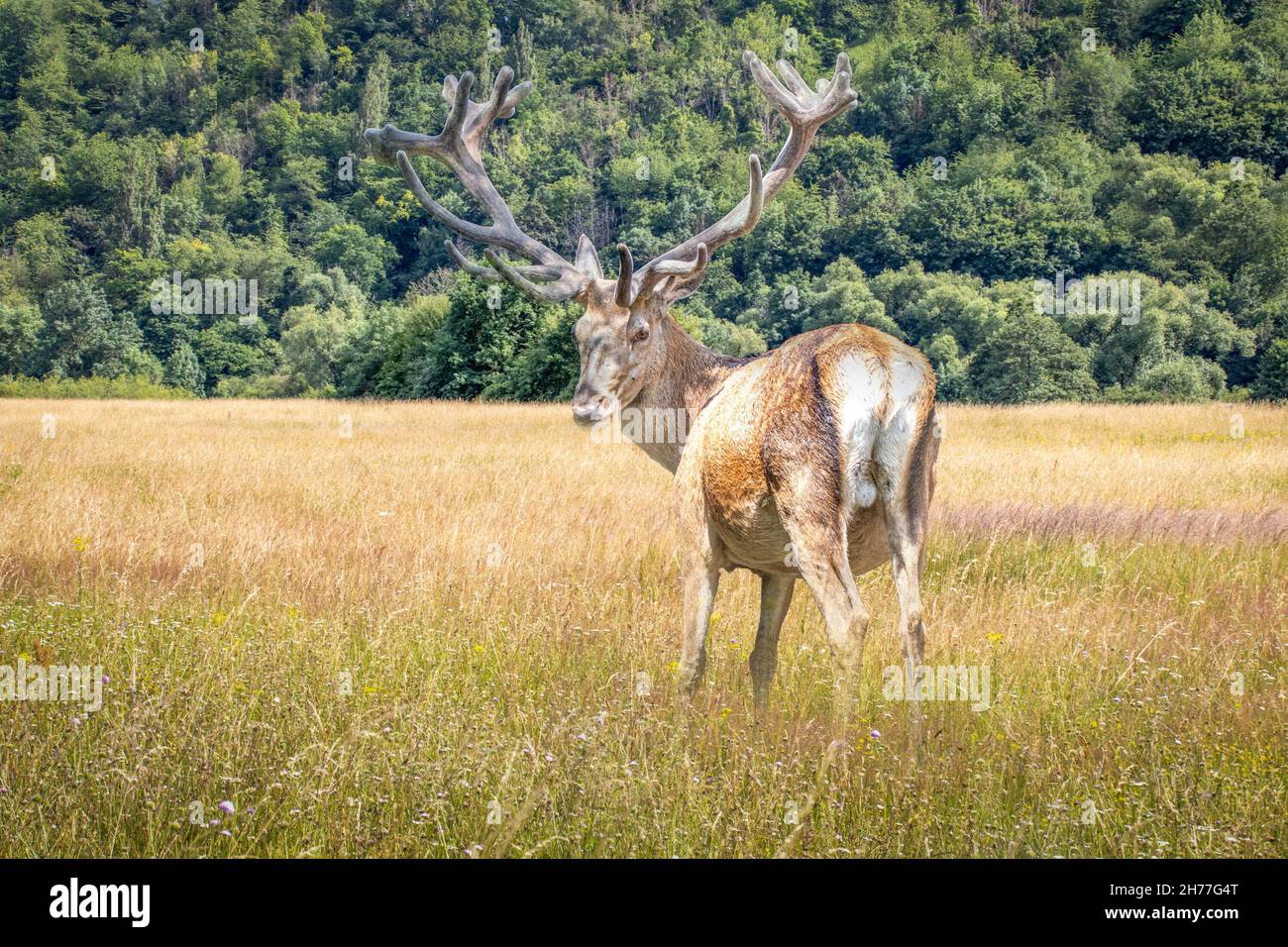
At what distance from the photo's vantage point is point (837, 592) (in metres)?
4.82

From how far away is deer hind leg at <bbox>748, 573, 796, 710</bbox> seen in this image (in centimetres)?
570

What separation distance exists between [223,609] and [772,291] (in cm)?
7690

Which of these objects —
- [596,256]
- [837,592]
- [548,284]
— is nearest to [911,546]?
[837,592]

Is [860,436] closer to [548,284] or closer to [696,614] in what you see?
[696,614]

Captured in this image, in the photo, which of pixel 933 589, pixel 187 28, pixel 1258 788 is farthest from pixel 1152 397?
pixel 187 28

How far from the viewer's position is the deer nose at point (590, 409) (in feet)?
20.7

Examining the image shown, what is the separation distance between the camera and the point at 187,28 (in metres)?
164

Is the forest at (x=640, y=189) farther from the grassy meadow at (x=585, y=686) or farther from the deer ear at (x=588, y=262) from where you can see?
the deer ear at (x=588, y=262)

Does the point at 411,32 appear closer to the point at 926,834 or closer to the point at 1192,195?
the point at 1192,195

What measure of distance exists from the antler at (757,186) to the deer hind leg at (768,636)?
5.42ft

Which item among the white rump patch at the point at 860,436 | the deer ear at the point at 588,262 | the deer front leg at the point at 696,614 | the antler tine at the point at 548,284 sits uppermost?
the deer ear at the point at 588,262
